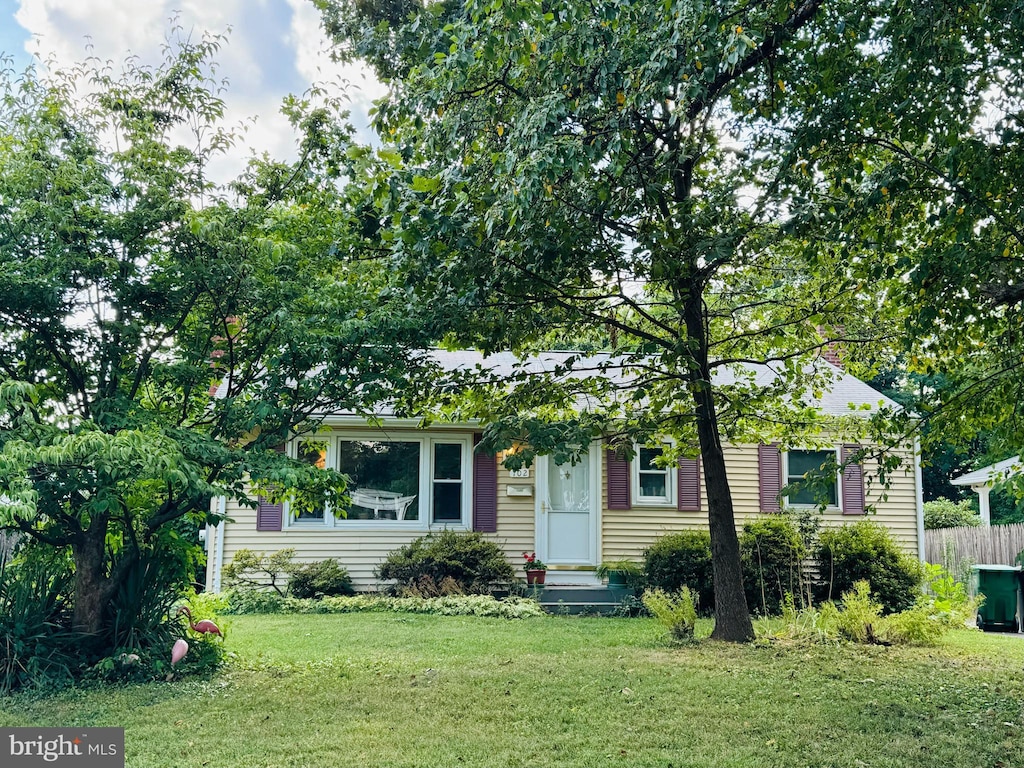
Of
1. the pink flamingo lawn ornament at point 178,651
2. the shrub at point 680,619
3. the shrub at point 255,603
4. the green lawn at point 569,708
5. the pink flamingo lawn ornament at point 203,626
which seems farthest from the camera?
the shrub at point 255,603

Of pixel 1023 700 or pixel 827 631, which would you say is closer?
pixel 1023 700

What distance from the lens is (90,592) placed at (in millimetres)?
6668

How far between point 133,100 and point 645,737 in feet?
19.9

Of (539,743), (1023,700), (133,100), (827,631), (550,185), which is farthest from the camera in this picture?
(827,631)

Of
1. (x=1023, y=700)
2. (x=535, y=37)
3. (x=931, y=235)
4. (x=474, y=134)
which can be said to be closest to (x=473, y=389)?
(x=474, y=134)

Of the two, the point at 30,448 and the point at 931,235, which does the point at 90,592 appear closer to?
the point at 30,448

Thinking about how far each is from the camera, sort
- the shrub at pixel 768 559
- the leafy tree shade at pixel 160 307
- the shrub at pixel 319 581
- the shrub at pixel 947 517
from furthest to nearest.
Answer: the shrub at pixel 947 517 → the shrub at pixel 319 581 → the shrub at pixel 768 559 → the leafy tree shade at pixel 160 307

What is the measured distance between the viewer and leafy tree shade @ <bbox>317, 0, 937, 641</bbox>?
205 inches

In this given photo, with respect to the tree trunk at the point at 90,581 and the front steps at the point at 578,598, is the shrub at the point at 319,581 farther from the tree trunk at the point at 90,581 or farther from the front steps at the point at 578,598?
the tree trunk at the point at 90,581

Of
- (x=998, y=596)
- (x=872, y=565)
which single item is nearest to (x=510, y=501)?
(x=872, y=565)

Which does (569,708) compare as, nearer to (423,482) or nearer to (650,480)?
(423,482)

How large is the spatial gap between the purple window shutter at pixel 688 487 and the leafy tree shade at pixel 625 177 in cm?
470

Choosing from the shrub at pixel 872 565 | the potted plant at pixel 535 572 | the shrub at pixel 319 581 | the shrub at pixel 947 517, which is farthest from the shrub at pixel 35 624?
the shrub at pixel 947 517

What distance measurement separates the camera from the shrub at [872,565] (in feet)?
40.0
